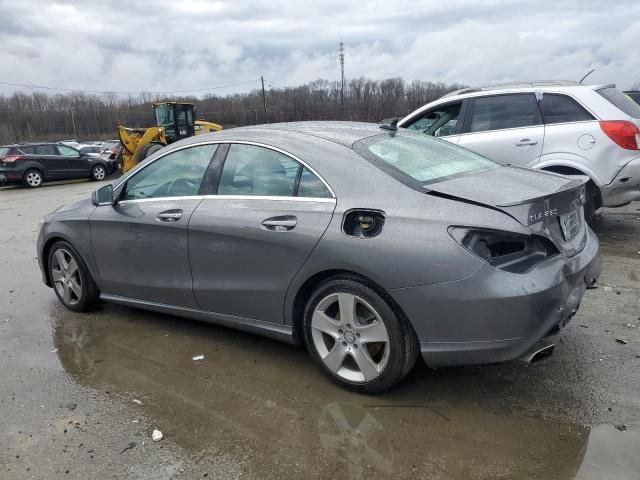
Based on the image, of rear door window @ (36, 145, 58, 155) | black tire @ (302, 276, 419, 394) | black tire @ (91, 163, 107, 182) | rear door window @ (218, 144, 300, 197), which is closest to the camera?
black tire @ (302, 276, 419, 394)

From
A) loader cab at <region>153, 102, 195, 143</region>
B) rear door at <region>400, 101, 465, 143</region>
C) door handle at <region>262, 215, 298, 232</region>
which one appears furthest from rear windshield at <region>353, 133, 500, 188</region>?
loader cab at <region>153, 102, 195, 143</region>

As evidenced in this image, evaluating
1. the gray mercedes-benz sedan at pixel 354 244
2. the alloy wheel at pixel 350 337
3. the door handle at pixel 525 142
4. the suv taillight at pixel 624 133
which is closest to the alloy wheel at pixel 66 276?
the gray mercedes-benz sedan at pixel 354 244

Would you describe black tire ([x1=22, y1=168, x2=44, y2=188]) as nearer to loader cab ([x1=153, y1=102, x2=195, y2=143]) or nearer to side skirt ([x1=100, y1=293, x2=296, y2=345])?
loader cab ([x1=153, y1=102, x2=195, y2=143])

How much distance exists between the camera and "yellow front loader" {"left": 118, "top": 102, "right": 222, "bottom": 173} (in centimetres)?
2056

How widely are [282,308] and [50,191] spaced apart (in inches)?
667

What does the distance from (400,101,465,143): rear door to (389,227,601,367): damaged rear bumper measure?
14.6 feet

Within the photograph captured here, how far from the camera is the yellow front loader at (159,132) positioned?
67.5 ft

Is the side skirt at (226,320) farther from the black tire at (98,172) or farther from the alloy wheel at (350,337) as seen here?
the black tire at (98,172)

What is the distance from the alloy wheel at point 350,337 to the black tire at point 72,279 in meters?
2.44

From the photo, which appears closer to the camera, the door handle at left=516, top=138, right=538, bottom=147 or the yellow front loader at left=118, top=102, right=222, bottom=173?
the door handle at left=516, top=138, right=538, bottom=147

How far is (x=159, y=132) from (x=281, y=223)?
20073mm

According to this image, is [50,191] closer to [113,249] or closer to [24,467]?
[113,249]

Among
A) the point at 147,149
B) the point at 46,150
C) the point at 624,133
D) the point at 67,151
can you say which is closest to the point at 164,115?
the point at 147,149

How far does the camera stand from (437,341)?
2.90m
